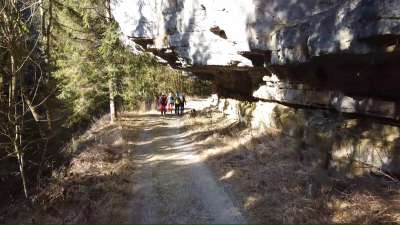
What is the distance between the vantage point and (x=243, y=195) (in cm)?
966

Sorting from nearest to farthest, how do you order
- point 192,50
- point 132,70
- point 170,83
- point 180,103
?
point 192,50
point 132,70
point 180,103
point 170,83

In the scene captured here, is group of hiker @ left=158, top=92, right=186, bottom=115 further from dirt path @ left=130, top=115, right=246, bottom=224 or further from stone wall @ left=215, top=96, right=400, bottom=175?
stone wall @ left=215, top=96, right=400, bottom=175

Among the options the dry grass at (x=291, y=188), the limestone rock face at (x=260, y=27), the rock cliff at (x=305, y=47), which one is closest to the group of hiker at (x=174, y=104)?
the limestone rock face at (x=260, y=27)

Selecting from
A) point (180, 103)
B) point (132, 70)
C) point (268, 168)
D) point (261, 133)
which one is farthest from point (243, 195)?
point (180, 103)

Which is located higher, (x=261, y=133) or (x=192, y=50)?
(x=192, y=50)

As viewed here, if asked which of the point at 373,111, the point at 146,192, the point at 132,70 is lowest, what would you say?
the point at 146,192

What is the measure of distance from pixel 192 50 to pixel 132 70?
17.5ft

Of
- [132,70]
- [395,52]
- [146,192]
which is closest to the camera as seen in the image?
[395,52]

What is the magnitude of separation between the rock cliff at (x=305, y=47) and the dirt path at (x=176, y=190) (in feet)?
12.7

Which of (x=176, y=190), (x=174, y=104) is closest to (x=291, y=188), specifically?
(x=176, y=190)

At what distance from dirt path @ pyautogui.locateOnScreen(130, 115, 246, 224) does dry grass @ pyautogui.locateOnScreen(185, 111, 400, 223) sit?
0.45m

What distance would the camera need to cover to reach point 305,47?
1044 cm

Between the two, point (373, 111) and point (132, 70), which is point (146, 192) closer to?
point (373, 111)

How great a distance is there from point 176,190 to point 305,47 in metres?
5.04
